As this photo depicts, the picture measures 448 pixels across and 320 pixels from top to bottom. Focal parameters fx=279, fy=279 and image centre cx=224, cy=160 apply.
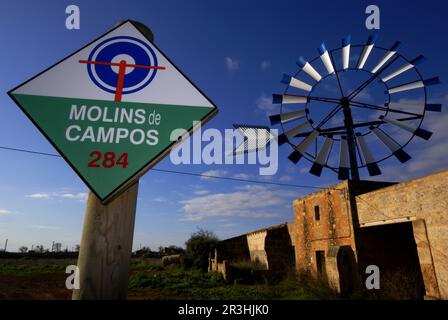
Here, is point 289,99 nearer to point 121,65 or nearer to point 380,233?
point 380,233

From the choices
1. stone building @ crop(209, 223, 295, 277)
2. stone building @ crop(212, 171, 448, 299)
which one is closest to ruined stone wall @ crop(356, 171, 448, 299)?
stone building @ crop(212, 171, 448, 299)

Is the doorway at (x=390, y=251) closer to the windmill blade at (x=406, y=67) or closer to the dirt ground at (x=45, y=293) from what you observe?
the windmill blade at (x=406, y=67)

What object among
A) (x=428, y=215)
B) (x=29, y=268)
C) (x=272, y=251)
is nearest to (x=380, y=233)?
(x=428, y=215)

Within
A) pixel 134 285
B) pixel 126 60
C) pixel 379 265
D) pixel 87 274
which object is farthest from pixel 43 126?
pixel 134 285

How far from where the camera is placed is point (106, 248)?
106 cm

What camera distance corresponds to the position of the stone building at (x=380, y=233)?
9.18 m

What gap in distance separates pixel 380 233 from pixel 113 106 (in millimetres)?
14029

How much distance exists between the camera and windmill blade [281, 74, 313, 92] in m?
14.8

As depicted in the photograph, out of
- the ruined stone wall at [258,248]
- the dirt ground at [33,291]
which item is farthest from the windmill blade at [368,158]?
the dirt ground at [33,291]

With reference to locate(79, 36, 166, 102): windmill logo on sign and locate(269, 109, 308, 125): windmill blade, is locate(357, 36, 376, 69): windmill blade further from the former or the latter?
locate(79, 36, 166, 102): windmill logo on sign

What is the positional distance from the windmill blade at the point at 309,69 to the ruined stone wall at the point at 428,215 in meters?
6.74

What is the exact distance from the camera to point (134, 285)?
55.7 ft

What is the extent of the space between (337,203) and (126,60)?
13.9 metres
